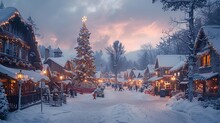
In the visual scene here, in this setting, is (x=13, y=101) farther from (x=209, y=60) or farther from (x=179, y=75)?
(x=179, y=75)

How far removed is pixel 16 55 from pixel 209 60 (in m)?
21.3

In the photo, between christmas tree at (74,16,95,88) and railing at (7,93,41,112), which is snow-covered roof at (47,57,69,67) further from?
railing at (7,93,41,112)

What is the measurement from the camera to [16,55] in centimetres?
2797

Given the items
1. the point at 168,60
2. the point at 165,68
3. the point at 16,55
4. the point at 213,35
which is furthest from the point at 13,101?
the point at 168,60

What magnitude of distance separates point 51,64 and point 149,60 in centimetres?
8531

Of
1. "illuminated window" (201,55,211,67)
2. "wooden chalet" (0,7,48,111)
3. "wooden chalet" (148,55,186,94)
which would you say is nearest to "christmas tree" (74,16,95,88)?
"wooden chalet" (148,55,186,94)

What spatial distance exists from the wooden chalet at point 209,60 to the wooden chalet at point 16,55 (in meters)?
18.1

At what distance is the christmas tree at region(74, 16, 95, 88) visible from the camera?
190 feet

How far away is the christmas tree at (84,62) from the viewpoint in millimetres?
57906

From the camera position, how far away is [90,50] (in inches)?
2379

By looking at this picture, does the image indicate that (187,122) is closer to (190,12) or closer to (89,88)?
(190,12)

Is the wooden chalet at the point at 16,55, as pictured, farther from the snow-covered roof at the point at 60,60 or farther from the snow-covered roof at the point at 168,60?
the snow-covered roof at the point at 168,60

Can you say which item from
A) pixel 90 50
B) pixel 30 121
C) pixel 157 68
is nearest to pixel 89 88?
pixel 90 50

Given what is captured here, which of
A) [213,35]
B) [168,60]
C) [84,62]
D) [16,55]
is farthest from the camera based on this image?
[168,60]
